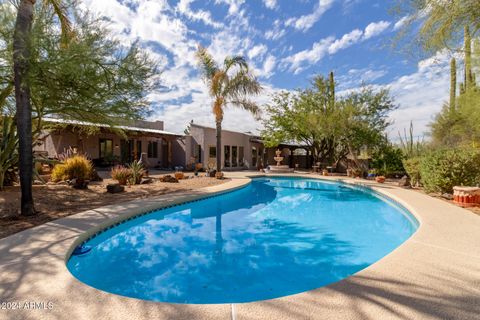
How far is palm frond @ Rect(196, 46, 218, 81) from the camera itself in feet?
53.8

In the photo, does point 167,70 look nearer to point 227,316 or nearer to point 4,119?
point 4,119

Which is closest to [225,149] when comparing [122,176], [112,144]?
[112,144]

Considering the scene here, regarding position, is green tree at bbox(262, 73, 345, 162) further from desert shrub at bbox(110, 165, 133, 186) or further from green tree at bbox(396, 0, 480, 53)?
desert shrub at bbox(110, 165, 133, 186)

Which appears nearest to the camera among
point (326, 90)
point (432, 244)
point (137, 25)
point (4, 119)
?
point (432, 244)

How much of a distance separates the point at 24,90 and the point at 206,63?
1164cm

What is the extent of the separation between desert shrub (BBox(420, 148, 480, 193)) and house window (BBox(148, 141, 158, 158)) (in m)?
21.5

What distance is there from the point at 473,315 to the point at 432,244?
2.44 m

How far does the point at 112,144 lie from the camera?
20484 mm

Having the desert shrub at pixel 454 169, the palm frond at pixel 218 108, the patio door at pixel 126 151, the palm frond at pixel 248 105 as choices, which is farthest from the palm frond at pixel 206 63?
the desert shrub at pixel 454 169

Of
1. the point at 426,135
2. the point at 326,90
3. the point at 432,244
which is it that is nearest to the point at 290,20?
the point at 326,90

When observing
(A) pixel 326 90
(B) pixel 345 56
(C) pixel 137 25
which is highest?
(B) pixel 345 56

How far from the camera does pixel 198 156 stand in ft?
74.8

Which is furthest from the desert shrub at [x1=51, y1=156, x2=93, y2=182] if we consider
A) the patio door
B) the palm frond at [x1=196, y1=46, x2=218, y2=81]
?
the palm frond at [x1=196, y1=46, x2=218, y2=81]

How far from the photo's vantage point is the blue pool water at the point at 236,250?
4227 mm
